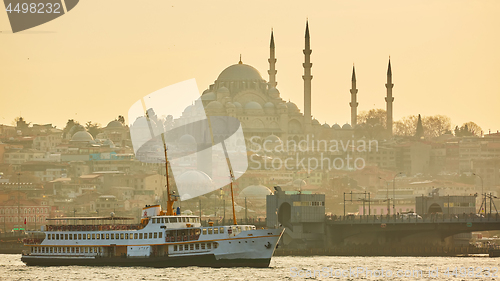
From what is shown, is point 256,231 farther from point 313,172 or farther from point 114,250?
point 313,172

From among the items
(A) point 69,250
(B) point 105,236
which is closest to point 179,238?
(B) point 105,236

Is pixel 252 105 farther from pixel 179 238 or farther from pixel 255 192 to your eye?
pixel 179 238

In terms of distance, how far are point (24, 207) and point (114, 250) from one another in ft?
184

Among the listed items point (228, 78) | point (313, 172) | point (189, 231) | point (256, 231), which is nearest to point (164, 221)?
point (189, 231)

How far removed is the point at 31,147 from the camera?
17962 cm

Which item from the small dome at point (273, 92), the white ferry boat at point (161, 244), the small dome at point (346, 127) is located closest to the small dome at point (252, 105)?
the small dome at point (273, 92)

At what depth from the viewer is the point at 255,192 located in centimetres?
12988

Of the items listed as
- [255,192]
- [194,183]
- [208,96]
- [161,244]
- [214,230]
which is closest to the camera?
[214,230]

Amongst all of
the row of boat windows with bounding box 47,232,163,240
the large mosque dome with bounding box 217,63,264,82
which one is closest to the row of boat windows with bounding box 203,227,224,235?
the row of boat windows with bounding box 47,232,163,240

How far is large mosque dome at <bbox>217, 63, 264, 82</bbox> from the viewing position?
578ft

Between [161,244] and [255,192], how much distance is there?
6988cm

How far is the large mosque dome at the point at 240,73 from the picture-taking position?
176 meters

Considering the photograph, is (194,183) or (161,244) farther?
(194,183)

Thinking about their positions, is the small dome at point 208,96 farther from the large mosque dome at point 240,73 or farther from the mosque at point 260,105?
the large mosque dome at point 240,73
